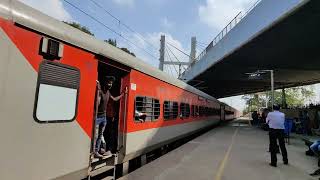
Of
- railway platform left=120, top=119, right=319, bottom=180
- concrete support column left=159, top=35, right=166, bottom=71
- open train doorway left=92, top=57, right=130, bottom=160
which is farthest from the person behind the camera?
concrete support column left=159, top=35, right=166, bottom=71

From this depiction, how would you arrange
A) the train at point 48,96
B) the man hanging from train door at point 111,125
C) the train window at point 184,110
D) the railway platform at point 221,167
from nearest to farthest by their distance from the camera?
the train at point 48,96, the man hanging from train door at point 111,125, the railway platform at point 221,167, the train window at point 184,110

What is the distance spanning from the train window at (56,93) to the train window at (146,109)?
2823 millimetres

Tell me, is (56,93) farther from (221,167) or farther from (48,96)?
(221,167)

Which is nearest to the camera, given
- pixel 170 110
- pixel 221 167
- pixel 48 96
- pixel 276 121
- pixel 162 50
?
pixel 48 96

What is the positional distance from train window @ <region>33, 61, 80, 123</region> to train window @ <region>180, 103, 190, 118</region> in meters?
8.77

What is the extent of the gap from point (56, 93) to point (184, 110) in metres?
9.96

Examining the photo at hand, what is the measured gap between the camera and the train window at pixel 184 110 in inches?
522

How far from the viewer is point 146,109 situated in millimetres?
8250

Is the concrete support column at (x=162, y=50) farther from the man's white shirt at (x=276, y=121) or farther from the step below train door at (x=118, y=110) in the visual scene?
the step below train door at (x=118, y=110)

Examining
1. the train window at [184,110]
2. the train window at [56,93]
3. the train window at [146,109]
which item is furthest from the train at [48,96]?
the train window at [184,110]

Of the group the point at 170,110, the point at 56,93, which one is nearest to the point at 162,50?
the point at 170,110

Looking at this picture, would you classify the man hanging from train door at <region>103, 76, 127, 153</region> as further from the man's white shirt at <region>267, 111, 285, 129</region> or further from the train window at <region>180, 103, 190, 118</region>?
the train window at <region>180, 103, 190, 118</region>

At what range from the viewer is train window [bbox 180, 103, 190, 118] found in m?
13.3

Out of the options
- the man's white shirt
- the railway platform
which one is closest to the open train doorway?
the railway platform
